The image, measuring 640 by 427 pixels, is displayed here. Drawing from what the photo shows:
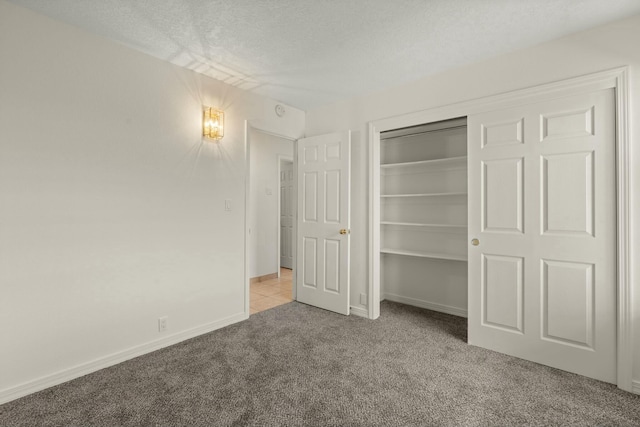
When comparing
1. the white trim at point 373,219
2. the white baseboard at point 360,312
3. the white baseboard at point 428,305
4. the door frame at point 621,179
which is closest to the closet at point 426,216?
the white baseboard at point 428,305

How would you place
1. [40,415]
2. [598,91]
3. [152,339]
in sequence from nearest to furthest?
[40,415] → [598,91] → [152,339]

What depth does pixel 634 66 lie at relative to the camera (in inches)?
80.2

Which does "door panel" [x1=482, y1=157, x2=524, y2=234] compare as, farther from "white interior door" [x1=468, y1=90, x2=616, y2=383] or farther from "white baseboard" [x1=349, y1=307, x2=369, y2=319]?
"white baseboard" [x1=349, y1=307, x2=369, y2=319]

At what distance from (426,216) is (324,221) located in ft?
4.21

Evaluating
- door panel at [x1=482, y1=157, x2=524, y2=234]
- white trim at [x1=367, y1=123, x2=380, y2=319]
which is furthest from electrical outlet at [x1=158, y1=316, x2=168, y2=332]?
door panel at [x1=482, y1=157, x2=524, y2=234]

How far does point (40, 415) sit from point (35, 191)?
1388mm

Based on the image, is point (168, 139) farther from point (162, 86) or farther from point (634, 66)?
point (634, 66)

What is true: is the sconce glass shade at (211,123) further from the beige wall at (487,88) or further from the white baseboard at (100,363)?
the white baseboard at (100,363)

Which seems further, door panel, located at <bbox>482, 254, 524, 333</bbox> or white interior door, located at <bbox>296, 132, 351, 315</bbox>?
white interior door, located at <bbox>296, 132, 351, 315</bbox>

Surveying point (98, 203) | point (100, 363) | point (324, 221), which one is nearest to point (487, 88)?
point (324, 221)

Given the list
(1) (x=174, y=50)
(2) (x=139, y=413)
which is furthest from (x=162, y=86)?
(2) (x=139, y=413)

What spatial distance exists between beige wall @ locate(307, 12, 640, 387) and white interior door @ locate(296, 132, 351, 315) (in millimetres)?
135

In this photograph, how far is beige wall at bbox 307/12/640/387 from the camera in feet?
6.68

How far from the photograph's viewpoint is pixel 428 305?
3738 millimetres
